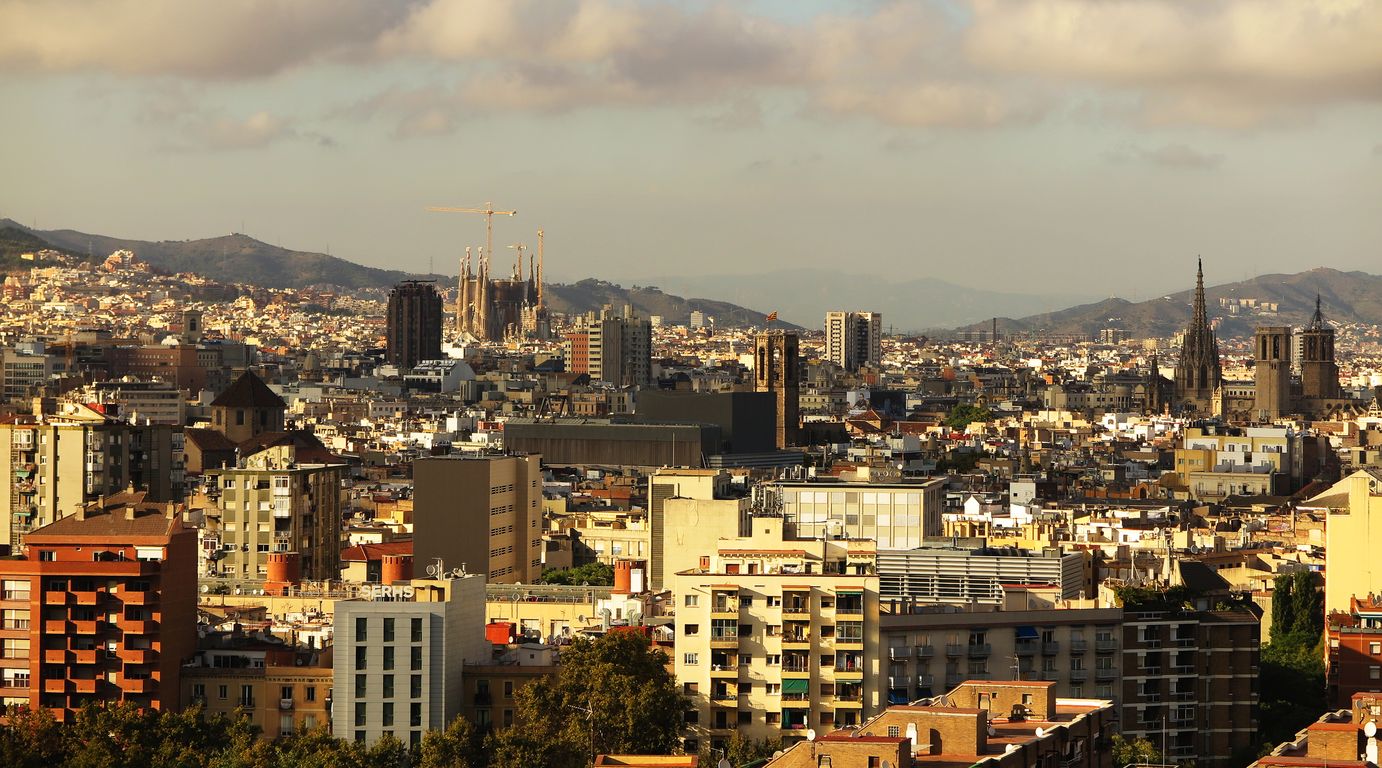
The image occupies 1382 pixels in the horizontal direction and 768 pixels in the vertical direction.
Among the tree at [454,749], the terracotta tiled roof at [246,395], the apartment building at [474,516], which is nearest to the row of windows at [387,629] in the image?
the tree at [454,749]

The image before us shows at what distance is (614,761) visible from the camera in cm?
3019

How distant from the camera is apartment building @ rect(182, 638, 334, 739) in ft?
127

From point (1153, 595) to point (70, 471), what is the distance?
1464 inches

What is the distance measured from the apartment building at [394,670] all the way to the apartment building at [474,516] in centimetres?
2146

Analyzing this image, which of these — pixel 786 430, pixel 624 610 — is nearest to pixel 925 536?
pixel 624 610

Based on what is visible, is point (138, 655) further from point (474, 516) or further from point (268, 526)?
point (268, 526)

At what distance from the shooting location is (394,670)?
37625 mm

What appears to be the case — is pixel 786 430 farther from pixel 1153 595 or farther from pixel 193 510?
pixel 1153 595

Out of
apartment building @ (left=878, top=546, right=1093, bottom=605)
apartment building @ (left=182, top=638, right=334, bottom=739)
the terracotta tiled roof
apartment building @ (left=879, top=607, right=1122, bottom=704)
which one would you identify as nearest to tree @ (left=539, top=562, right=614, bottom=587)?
apartment building @ (left=878, top=546, right=1093, bottom=605)

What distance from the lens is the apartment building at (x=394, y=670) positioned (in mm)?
37344

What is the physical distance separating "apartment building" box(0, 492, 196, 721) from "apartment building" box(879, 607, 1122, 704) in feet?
34.8

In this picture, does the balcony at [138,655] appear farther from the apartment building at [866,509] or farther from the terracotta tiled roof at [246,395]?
the terracotta tiled roof at [246,395]

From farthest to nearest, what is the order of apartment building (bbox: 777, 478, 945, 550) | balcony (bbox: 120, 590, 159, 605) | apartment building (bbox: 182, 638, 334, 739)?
apartment building (bbox: 777, 478, 945, 550) → balcony (bbox: 120, 590, 159, 605) → apartment building (bbox: 182, 638, 334, 739)

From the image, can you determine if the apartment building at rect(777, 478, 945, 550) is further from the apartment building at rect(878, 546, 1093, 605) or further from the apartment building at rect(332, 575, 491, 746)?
the apartment building at rect(332, 575, 491, 746)
